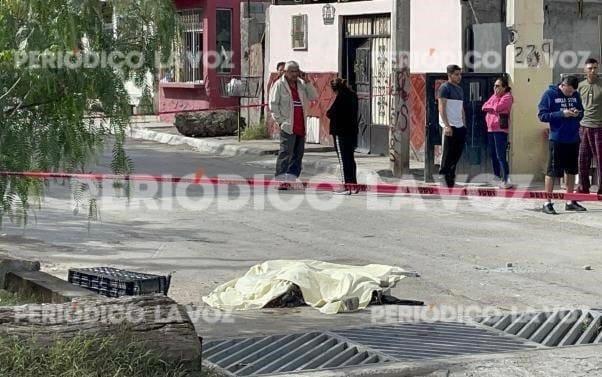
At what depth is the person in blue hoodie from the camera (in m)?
14.0

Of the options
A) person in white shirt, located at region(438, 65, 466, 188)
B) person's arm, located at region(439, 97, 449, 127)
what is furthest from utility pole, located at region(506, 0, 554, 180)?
person's arm, located at region(439, 97, 449, 127)

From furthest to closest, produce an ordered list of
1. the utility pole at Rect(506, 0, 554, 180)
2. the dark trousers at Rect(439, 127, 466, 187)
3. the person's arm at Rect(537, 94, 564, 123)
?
1. the utility pole at Rect(506, 0, 554, 180)
2. the dark trousers at Rect(439, 127, 466, 187)
3. the person's arm at Rect(537, 94, 564, 123)

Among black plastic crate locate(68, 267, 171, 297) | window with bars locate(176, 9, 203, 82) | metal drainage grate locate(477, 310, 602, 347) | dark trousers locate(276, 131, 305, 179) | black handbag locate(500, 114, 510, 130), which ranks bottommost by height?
metal drainage grate locate(477, 310, 602, 347)

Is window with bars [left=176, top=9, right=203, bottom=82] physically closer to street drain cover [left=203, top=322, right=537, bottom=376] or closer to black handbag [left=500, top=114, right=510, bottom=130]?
black handbag [left=500, top=114, right=510, bottom=130]

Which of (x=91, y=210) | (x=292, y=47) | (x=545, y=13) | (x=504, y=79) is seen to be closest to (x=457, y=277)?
(x=91, y=210)

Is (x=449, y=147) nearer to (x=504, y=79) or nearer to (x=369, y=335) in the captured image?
(x=504, y=79)

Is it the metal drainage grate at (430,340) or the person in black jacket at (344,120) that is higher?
the person in black jacket at (344,120)

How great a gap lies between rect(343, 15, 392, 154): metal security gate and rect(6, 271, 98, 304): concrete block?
13.0 metres

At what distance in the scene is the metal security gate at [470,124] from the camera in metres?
17.0

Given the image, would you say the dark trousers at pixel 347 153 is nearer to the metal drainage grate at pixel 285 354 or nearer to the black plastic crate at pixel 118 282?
the black plastic crate at pixel 118 282

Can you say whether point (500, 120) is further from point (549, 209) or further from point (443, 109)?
point (549, 209)

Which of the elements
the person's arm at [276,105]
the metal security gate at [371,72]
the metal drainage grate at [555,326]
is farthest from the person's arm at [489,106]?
the metal drainage grate at [555,326]

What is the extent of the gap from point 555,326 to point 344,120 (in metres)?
8.22

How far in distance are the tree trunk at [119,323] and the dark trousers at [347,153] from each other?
9.69 m
